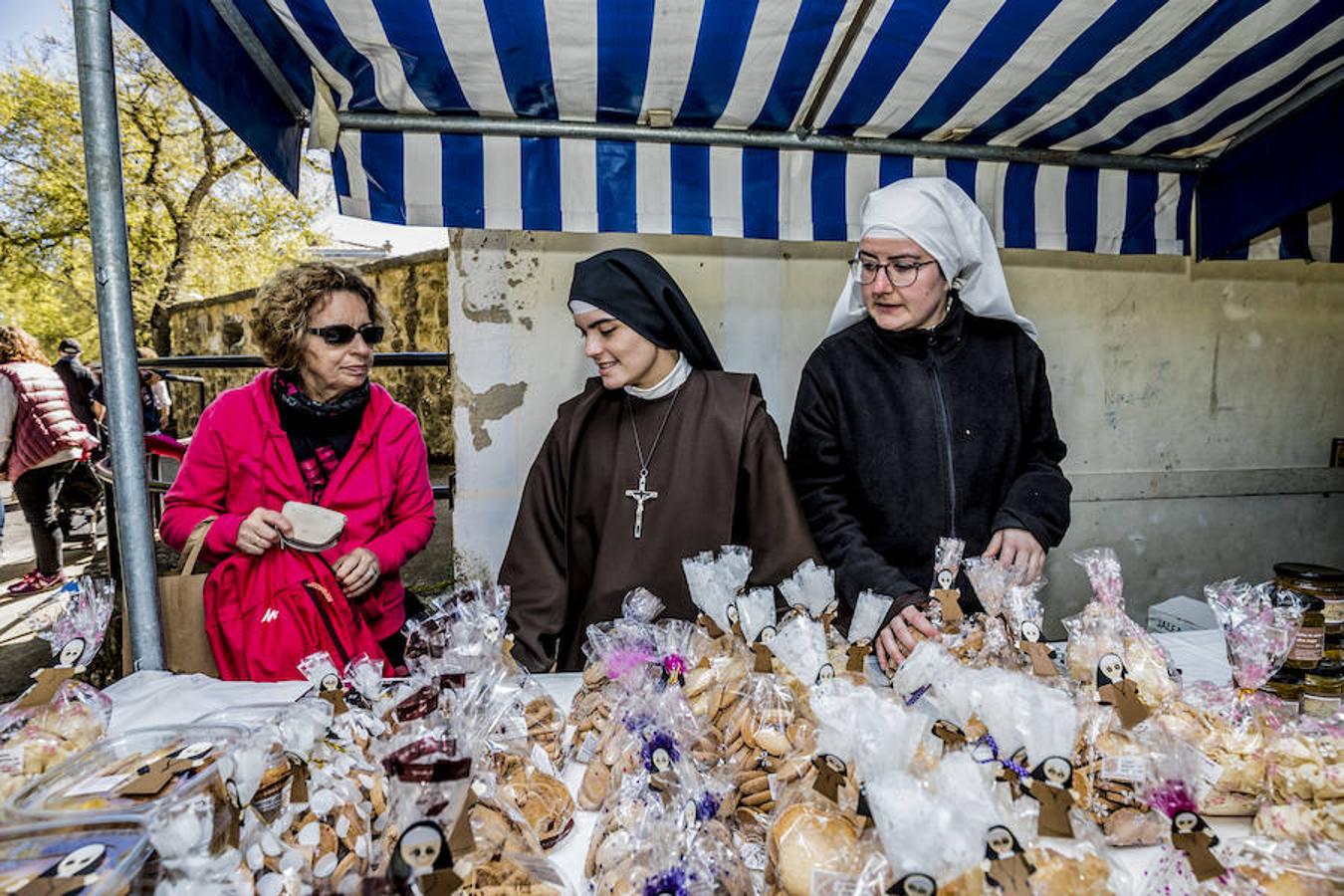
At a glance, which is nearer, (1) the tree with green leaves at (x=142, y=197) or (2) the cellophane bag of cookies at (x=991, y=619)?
(2) the cellophane bag of cookies at (x=991, y=619)

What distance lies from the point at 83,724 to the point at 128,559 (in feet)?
2.04

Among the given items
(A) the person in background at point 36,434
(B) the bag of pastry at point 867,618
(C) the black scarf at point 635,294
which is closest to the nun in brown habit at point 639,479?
(C) the black scarf at point 635,294

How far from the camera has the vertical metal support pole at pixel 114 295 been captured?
1672 mm

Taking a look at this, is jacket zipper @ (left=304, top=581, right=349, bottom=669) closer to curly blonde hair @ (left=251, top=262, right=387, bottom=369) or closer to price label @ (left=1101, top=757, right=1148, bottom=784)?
curly blonde hair @ (left=251, top=262, right=387, bottom=369)

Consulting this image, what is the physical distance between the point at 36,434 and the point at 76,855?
6699 millimetres

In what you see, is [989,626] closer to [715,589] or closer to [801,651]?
[801,651]

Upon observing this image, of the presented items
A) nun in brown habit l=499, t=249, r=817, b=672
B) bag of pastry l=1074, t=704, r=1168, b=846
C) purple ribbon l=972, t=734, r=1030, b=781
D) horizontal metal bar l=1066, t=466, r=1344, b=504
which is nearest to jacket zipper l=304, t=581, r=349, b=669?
nun in brown habit l=499, t=249, r=817, b=672

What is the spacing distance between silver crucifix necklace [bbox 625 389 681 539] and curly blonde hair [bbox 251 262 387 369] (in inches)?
46.3

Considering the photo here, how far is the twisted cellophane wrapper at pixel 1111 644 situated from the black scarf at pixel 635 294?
1.43 metres

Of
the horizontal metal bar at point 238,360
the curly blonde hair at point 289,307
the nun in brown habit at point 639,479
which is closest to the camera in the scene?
the nun in brown habit at point 639,479

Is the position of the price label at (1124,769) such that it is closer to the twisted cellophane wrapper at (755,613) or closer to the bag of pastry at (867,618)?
the bag of pastry at (867,618)

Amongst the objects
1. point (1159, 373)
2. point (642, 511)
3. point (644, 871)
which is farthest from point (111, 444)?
point (1159, 373)

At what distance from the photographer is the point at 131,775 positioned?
43.9 inches

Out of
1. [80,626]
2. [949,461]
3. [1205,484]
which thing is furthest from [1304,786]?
[1205,484]
